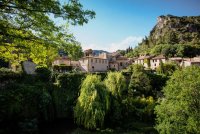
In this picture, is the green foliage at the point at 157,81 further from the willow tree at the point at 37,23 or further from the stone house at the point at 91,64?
the willow tree at the point at 37,23

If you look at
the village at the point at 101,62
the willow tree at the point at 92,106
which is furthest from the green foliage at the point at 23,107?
the village at the point at 101,62

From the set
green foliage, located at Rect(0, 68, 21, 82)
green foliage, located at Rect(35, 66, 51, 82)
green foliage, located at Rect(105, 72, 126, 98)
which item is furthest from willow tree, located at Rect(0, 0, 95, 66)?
green foliage, located at Rect(35, 66, 51, 82)

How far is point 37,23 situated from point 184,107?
42.2 ft

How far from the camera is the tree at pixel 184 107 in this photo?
52.9 feet

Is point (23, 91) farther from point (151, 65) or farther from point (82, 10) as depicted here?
point (151, 65)

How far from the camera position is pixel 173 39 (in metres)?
136

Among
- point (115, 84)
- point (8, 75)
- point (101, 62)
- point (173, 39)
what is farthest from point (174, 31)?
point (8, 75)

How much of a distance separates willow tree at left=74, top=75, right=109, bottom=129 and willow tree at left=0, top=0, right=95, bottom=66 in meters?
12.4

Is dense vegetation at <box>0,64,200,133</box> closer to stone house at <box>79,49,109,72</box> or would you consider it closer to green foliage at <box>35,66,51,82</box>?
green foliage at <box>35,66,51,82</box>

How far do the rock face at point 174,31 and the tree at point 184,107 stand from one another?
12101cm

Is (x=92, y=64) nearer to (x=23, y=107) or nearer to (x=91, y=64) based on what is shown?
(x=91, y=64)

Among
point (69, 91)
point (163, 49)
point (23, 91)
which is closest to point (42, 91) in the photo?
point (23, 91)

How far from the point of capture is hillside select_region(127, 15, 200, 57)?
107m

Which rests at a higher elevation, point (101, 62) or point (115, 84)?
point (101, 62)
